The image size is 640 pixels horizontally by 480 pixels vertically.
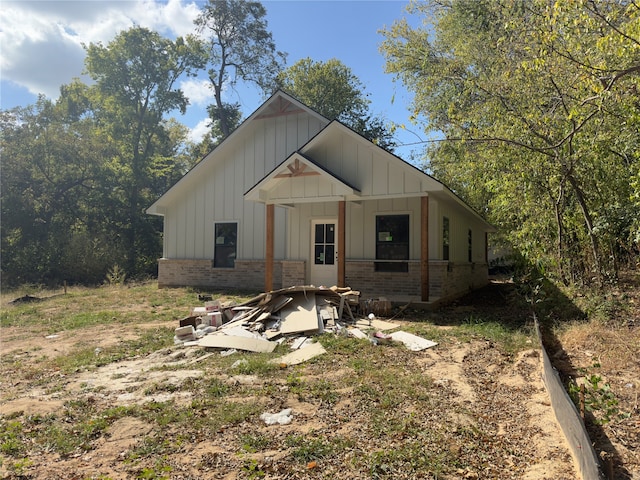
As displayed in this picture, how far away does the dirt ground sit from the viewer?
10.9 ft

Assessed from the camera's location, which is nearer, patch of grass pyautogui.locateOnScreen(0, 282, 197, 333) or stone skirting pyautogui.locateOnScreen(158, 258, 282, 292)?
patch of grass pyautogui.locateOnScreen(0, 282, 197, 333)

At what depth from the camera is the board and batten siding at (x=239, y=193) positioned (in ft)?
Answer: 51.8

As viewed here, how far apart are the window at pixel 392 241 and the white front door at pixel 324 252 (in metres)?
1.38

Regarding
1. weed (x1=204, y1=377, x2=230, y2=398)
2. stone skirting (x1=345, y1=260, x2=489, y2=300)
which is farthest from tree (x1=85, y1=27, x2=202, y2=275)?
weed (x1=204, y1=377, x2=230, y2=398)

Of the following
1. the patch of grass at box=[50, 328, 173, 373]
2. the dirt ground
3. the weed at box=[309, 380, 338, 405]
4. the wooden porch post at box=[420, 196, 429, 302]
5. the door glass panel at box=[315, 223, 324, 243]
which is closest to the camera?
the dirt ground

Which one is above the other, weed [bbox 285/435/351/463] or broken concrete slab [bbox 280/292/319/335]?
broken concrete slab [bbox 280/292/319/335]

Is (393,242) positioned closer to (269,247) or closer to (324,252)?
(324,252)

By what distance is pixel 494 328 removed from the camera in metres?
8.38

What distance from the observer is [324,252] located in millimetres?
13352

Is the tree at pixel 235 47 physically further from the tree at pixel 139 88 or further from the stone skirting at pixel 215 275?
the stone skirting at pixel 215 275

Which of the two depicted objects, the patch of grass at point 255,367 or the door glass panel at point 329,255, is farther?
the door glass panel at point 329,255

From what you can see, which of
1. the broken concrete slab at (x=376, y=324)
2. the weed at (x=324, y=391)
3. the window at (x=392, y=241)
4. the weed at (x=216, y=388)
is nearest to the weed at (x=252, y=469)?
the weed at (x=324, y=391)

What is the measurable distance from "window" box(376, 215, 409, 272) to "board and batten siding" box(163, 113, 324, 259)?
13.3 feet

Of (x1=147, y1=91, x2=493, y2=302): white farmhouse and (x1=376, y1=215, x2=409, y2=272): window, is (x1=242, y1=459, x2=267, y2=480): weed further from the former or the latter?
(x1=376, y1=215, x2=409, y2=272): window
